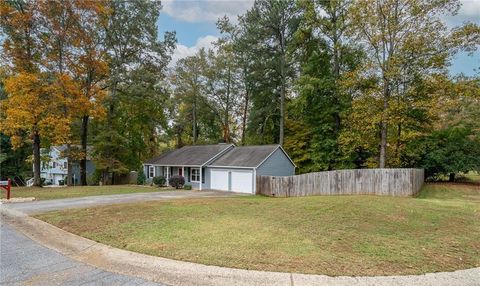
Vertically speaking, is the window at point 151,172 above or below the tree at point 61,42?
below

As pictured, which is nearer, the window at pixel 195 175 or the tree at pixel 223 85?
the window at pixel 195 175

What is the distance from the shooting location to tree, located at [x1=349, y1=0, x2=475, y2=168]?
1936 cm

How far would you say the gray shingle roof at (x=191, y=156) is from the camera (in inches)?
1002

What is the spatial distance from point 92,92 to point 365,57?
21.4 metres

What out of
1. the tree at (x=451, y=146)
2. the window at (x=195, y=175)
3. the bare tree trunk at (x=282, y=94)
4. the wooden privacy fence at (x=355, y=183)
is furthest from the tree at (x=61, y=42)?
the tree at (x=451, y=146)

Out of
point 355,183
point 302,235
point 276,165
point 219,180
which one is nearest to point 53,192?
point 219,180

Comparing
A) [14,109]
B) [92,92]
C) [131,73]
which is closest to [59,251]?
[14,109]

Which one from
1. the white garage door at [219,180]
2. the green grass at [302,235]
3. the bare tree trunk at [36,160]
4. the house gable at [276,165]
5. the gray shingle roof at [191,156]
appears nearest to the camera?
the green grass at [302,235]

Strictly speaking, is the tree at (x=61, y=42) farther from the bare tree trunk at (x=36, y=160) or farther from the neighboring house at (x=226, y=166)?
the neighboring house at (x=226, y=166)

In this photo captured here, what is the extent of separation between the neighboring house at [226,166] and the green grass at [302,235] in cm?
1141

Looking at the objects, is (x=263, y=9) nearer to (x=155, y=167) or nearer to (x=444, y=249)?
(x=155, y=167)

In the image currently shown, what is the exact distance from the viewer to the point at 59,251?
616 cm

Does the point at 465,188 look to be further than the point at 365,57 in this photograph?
No

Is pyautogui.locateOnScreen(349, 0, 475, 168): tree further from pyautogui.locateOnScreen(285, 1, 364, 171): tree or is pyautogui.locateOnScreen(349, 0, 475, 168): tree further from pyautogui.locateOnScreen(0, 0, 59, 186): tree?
pyautogui.locateOnScreen(0, 0, 59, 186): tree
